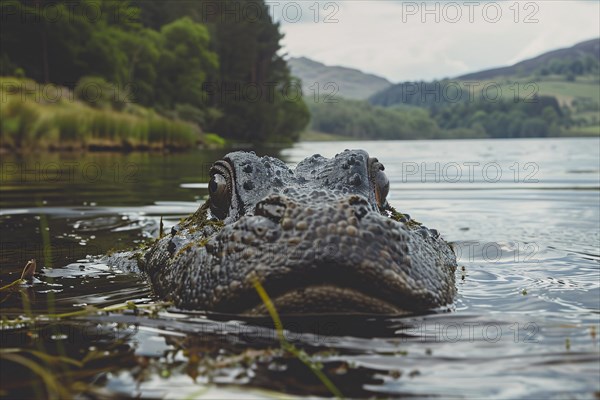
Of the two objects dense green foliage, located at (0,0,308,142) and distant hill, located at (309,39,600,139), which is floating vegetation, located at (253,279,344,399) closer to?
dense green foliage, located at (0,0,308,142)

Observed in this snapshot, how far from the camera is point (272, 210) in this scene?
3.54 metres

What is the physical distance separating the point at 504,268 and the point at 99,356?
3.95 metres

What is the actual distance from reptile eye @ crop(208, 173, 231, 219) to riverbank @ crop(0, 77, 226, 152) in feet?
82.9

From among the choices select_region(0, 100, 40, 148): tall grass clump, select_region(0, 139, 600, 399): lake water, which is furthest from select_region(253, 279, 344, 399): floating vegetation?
select_region(0, 100, 40, 148): tall grass clump

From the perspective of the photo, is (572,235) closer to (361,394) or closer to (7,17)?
(361,394)

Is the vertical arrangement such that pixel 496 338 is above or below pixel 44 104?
below

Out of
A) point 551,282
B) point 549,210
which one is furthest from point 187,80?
point 551,282

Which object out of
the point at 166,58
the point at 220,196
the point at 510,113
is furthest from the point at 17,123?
the point at 510,113

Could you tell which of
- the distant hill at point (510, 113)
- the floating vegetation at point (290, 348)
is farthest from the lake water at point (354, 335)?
the distant hill at point (510, 113)

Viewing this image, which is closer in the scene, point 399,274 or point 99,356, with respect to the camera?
point 99,356

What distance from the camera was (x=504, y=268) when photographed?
6078mm

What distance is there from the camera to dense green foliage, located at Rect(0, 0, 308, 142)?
55.5 meters

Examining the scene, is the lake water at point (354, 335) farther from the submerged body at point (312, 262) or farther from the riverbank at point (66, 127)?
the riverbank at point (66, 127)

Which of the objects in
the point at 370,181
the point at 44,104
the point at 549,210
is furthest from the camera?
the point at 44,104
